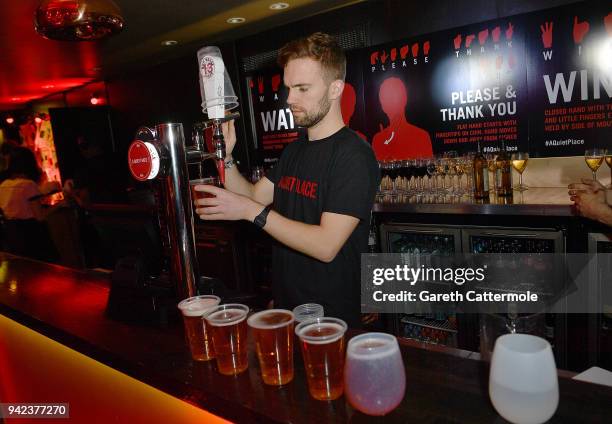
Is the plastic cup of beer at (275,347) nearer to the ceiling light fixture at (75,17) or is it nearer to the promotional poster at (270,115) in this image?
the ceiling light fixture at (75,17)

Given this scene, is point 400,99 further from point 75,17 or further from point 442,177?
point 75,17

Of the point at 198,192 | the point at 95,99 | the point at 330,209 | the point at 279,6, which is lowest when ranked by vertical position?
the point at 330,209

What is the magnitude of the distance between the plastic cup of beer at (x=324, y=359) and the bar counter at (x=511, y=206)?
2.25 m

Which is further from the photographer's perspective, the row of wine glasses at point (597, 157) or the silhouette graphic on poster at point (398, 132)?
the silhouette graphic on poster at point (398, 132)

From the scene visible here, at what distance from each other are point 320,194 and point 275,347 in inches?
33.1

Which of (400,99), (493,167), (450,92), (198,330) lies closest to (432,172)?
(493,167)

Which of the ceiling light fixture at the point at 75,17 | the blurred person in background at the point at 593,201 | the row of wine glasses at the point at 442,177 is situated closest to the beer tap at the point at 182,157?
the ceiling light fixture at the point at 75,17

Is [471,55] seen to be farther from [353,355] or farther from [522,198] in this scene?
[353,355]

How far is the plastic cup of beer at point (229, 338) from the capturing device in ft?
3.28

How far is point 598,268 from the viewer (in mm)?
2691

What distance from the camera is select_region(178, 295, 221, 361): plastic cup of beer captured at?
1.09 m

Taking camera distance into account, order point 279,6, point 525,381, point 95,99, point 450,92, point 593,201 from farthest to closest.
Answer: point 95,99 < point 279,6 < point 450,92 < point 593,201 < point 525,381

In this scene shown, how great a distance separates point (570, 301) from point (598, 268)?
0.25m

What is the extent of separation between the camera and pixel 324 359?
88 cm
